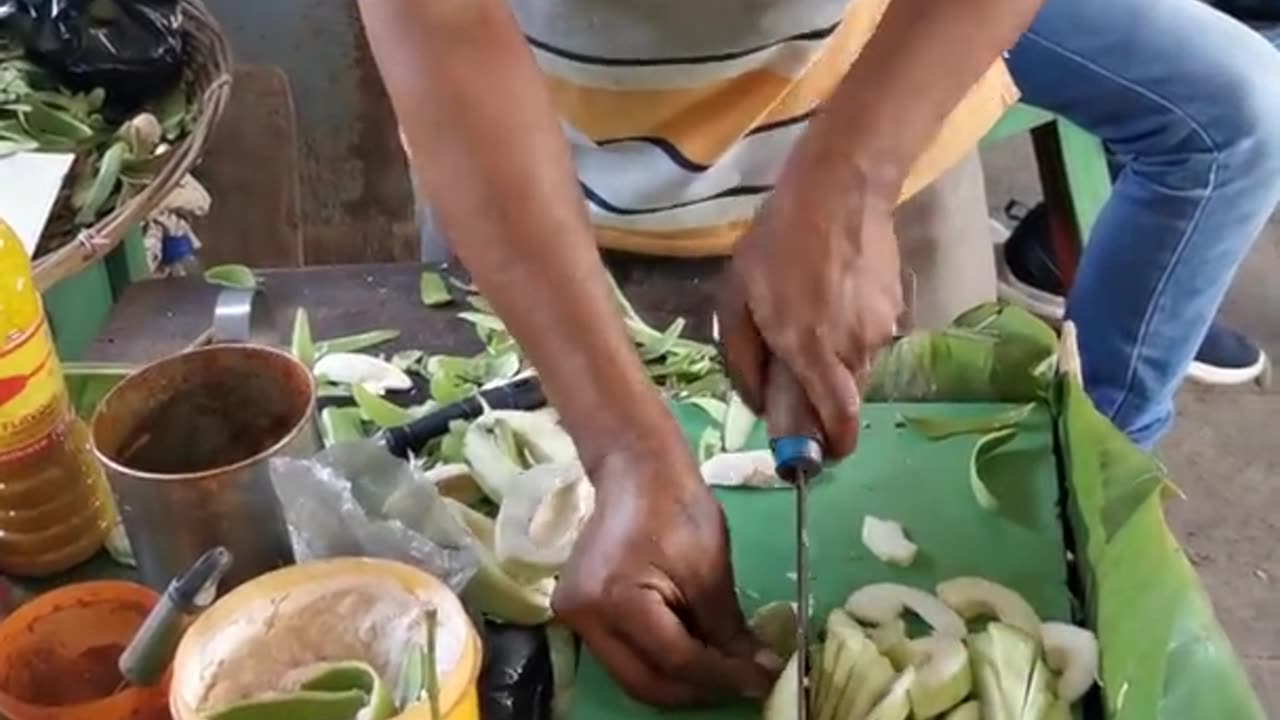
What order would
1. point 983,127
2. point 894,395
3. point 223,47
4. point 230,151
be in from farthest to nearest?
1. point 230,151
2. point 223,47
3. point 983,127
4. point 894,395

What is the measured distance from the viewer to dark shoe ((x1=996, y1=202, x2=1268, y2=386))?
200cm

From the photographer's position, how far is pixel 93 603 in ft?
2.53

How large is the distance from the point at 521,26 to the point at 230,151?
820mm

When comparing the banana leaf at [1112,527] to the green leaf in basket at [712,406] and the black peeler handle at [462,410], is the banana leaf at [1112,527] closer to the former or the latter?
the green leaf in basket at [712,406]

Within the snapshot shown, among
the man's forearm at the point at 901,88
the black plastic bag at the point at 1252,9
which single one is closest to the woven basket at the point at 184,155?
the man's forearm at the point at 901,88

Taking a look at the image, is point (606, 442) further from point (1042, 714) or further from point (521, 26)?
point (521, 26)

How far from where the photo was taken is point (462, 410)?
935 mm

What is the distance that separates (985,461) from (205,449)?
40cm

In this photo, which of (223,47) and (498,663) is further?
(223,47)

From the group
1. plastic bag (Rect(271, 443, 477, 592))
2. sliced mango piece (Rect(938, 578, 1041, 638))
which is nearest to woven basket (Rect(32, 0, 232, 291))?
plastic bag (Rect(271, 443, 477, 592))

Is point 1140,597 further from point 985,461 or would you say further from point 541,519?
point 541,519

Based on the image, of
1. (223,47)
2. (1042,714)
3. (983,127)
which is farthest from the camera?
(223,47)

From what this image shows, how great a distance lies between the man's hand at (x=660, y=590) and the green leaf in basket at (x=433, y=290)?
0.32 meters

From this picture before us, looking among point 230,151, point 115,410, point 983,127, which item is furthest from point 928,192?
point 230,151
